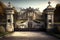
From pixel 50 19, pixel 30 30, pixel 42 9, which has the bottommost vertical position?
pixel 30 30

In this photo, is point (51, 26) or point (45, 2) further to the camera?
point (45, 2)

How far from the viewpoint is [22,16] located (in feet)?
45.3

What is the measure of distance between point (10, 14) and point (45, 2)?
3273 mm

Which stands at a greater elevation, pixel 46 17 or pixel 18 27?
pixel 46 17

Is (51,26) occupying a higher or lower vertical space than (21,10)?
lower

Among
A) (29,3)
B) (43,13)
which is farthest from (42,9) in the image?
(29,3)

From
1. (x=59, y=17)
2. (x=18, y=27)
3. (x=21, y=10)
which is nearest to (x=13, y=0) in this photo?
(x=21, y=10)

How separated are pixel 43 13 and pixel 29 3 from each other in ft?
4.93

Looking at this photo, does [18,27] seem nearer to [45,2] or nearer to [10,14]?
[10,14]

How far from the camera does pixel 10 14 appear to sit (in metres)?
12.7

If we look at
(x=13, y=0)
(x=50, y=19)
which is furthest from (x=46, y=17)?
(x=13, y=0)

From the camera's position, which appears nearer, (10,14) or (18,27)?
(10,14)

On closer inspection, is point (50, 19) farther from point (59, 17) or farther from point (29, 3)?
point (29, 3)

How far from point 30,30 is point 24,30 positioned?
1.69ft
